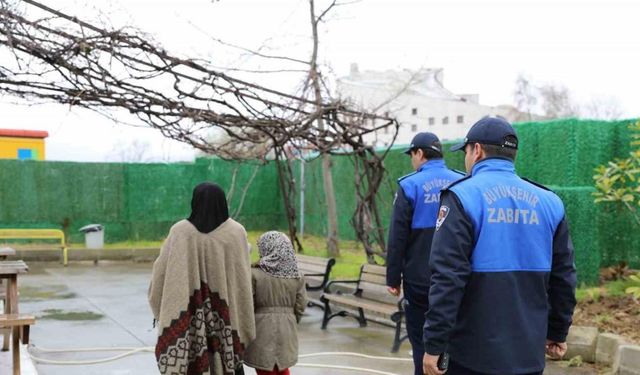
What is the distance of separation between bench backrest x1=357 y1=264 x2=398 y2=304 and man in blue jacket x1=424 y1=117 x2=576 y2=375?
16.6ft

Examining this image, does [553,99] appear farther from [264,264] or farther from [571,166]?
[264,264]

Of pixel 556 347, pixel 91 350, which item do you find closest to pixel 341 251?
pixel 91 350

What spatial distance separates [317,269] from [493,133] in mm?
6883

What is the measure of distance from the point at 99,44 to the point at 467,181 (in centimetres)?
428

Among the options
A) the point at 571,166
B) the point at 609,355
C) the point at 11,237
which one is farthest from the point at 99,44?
the point at 11,237

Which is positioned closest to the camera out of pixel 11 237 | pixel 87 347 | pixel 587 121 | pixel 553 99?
pixel 87 347

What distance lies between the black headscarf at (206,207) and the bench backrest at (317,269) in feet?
17.0

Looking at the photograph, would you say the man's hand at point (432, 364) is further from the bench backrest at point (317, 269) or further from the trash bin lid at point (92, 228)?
the trash bin lid at point (92, 228)

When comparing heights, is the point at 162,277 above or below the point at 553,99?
below

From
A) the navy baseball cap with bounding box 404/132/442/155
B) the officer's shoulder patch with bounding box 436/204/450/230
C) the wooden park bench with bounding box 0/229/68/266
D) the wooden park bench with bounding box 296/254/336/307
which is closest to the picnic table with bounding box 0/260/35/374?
the navy baseball cap with bounding box 404/132/442/155

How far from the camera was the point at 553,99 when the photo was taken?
1977 inches

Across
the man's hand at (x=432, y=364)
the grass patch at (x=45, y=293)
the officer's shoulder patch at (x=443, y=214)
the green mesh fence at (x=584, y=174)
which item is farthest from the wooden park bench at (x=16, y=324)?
the green mesh fence at (x=584, y=174)

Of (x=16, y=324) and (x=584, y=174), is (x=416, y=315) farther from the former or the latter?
(x=584, y=174)

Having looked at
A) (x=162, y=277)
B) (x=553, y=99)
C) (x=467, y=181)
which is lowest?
(x=162, y=277)
